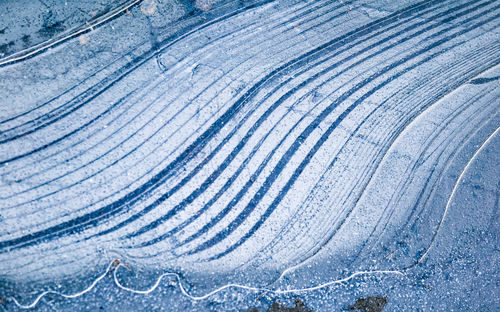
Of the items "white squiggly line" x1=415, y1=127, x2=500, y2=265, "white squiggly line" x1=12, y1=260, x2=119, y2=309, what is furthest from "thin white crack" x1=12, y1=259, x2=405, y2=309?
"white squiggly line" x1=415, y1=127, x2=500, y2=265

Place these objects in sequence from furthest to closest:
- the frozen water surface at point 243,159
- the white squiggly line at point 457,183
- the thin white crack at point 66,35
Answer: the thin white crack at point 66,35 < the white squiggly line at point 457,183 < the frozen water surface at point 243,159

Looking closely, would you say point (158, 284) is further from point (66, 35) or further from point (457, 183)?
point (457, 183)

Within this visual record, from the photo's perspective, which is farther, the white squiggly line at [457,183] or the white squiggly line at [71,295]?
the white squiggly line at [457,183]

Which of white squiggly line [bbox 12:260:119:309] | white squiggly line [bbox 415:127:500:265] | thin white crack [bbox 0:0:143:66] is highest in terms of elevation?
thin white crack [bbox 0:0:143:66]

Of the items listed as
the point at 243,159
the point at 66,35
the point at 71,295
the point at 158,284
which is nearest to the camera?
the point at 71,295

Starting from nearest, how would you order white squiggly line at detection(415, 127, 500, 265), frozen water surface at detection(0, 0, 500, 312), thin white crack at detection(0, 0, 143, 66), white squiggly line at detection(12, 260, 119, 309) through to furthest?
1. white squiggly line at detection(12, 260, 119, 309)
2. frozen water surface at detection(0, 0, 500, 312)
3. white squiggly line at detection(415, 127, 500, 265)
4. thin white crack at detection(0, 0, 143, 66)

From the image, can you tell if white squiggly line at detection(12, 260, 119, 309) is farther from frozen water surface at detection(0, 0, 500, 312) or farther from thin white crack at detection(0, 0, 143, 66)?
thin white crack at detection(0, 0, 143, 66)

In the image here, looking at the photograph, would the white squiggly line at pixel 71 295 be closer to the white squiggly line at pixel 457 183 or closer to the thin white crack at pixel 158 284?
the thin white crack at pixel 158 284

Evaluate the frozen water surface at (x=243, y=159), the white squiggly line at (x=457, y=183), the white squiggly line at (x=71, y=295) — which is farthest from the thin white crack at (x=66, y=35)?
the white squiggly line at (x=457, y=183)

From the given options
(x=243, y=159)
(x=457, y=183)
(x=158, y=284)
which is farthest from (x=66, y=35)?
(x=457, y=183)
